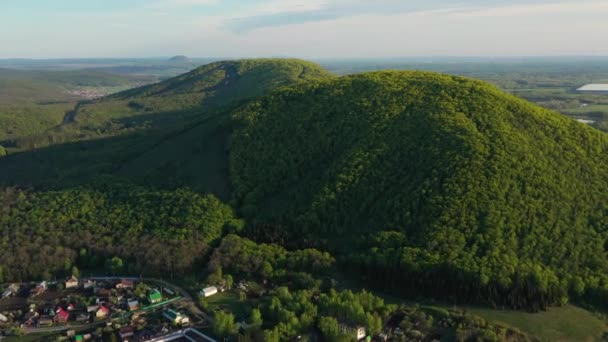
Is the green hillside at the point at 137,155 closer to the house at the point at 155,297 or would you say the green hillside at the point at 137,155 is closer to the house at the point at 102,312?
the house at the point at 155,297

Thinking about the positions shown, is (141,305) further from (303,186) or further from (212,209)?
(303,186)

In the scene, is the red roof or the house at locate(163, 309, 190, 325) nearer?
the house at locate(163, 309, 190, 325)

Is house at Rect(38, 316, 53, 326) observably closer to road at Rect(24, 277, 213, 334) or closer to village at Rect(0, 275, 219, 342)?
village at Rect(0, 275, 219, 342)

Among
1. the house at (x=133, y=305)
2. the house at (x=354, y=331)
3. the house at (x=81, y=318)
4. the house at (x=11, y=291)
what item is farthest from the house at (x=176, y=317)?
the house at (x=11, y=291)

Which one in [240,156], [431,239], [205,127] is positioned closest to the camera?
[431,239]

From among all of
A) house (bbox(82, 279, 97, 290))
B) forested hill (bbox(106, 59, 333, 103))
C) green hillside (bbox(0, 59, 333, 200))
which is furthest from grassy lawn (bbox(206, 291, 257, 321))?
forested hill (bbox(106, 59, 333, 103))

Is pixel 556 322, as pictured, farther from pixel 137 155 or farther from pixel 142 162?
pixel 137 155

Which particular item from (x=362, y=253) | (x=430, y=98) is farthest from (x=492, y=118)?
(x=362, y=253)

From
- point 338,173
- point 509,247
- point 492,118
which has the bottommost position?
point 509,247
